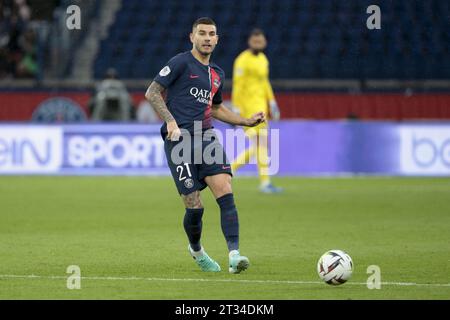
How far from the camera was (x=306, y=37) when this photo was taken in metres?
26.3

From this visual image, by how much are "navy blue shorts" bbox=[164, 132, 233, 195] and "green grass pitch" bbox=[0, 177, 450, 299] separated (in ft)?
2.57

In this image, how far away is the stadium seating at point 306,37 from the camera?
25.2 meters

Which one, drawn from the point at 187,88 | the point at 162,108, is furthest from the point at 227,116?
the point at 162,108

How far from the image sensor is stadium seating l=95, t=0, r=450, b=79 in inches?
990

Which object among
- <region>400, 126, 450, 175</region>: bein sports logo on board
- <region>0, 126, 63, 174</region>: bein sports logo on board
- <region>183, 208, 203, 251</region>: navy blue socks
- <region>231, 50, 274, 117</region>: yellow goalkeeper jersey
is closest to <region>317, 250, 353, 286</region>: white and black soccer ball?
<region>183, 208, 203, 251</region>: navy blue socks

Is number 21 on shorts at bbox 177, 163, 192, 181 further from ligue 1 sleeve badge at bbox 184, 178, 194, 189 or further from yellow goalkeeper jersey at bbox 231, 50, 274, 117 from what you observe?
yellow goalkeeper jersey at bbox 231, 50, 274, 117

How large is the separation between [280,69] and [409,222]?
12.1m

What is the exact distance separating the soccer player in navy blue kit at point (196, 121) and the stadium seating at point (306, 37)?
15.6m

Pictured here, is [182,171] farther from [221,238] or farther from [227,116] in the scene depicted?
[221,238]

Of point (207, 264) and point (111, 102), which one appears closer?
point (207, 264)

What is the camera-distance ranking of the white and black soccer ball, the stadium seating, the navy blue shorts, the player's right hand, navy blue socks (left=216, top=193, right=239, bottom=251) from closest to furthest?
the white and black soccer ball < the player's right hand < navy blue socks (left=216, top=193, right=239, bottom=251) < the navy blue shorts < the stadium seating

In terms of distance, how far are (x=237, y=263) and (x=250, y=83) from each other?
9.30 meters

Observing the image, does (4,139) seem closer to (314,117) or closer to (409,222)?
(314,117)

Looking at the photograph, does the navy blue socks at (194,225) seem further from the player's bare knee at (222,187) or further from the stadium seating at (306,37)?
the stadium seating at (306,37)
